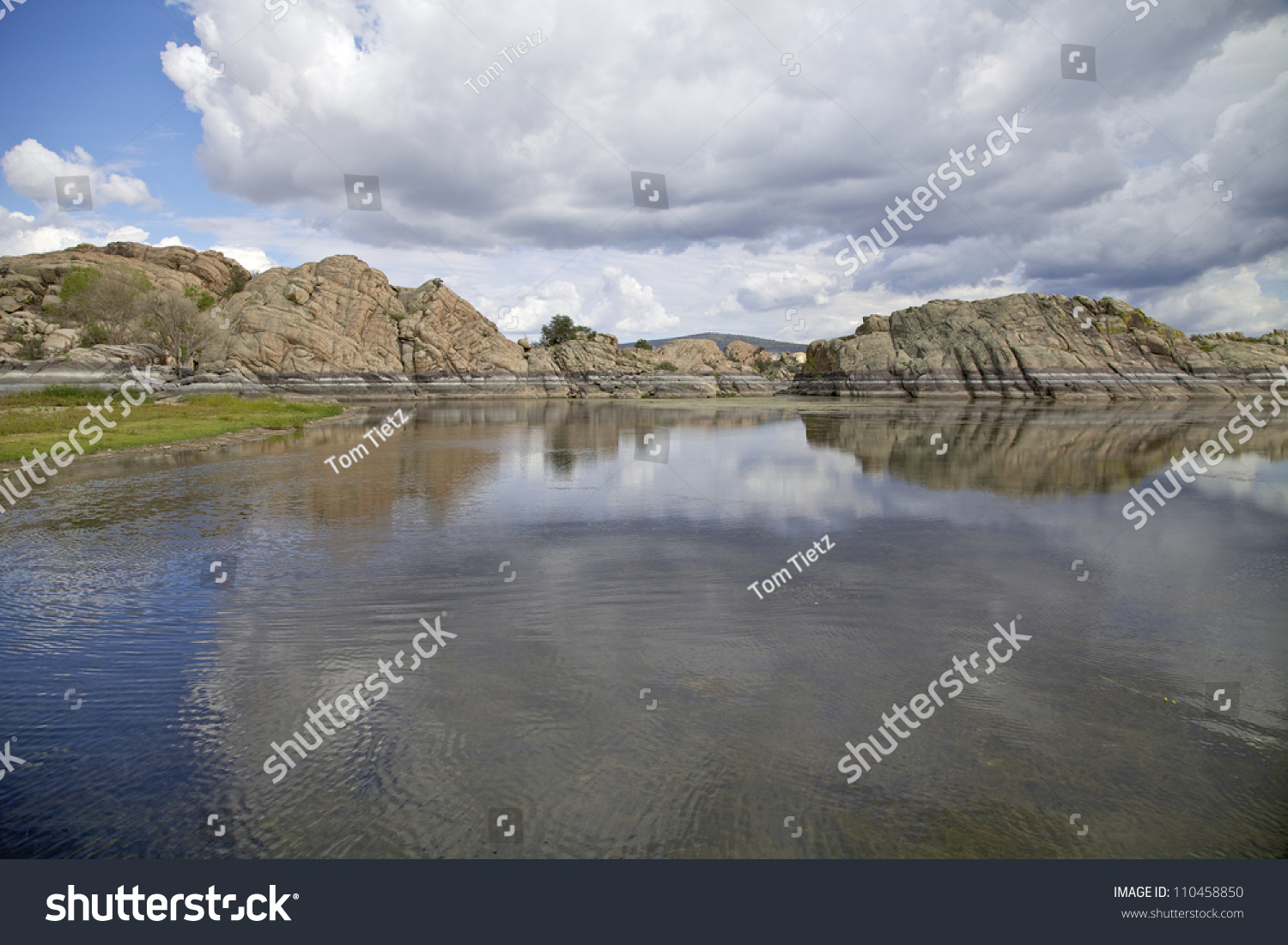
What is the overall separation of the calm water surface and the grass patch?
11.7 meters

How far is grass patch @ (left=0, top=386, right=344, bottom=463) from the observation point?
963 inches

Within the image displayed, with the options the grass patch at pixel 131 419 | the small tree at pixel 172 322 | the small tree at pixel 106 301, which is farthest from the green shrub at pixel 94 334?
the grass patch at pixel 131 419

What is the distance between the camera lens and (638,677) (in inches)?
255

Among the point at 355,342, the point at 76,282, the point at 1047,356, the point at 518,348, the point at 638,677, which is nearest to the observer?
the point at 638,677

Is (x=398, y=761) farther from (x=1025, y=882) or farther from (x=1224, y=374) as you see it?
(x=1224, y=374)

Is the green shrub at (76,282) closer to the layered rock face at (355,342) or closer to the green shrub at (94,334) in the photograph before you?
the layered rock face at (355,342)

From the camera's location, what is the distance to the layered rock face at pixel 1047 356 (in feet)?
279

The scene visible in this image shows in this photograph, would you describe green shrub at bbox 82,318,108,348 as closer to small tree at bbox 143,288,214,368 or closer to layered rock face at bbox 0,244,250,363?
layered rock face at bbox 0,244,250,363

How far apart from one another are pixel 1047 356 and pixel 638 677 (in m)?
101

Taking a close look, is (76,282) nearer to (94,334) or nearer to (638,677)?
(94,334)

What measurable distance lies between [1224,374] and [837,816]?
111m

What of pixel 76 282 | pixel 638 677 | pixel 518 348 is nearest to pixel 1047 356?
pixel 518 348

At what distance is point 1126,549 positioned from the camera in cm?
1123

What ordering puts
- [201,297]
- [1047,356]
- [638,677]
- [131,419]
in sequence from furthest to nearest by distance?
[201,297]
[1047,356]
[131,419]
[638,677]
